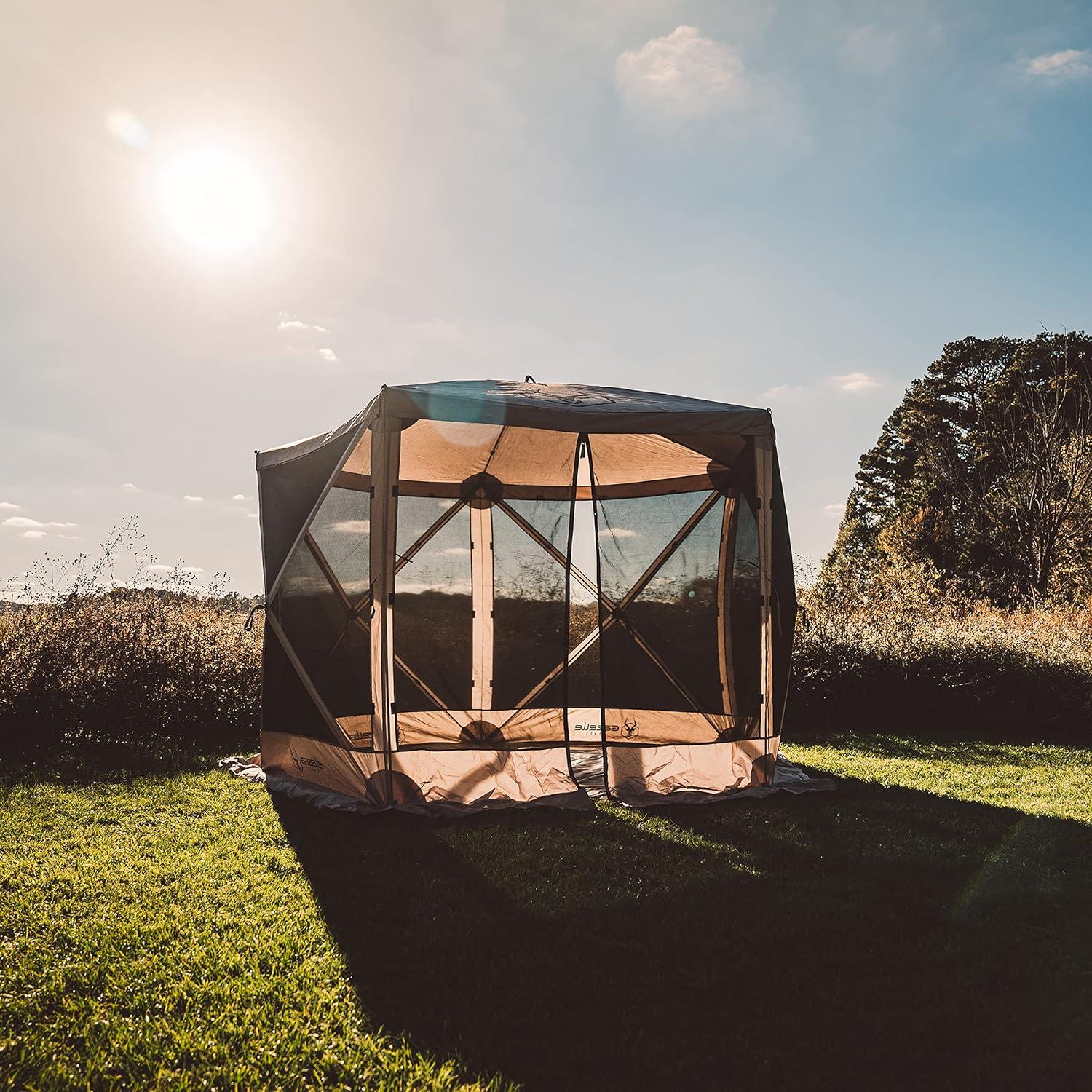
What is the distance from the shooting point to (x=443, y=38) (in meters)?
5.17

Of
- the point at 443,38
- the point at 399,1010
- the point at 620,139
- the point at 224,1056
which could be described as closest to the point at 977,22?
the point at 620,139

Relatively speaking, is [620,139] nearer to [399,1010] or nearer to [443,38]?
[443,38]

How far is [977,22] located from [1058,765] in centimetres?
560

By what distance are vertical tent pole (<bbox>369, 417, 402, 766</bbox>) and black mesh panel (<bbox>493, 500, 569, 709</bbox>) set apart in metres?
1.18

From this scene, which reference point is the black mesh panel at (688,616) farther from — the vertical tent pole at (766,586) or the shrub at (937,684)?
the shrub at (937,684)

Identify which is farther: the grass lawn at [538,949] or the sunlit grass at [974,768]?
the sunlit grass at [974,768]

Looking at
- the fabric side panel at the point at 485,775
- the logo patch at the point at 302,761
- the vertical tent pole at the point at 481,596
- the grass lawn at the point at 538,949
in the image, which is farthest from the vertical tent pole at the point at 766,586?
the logo patch at the point at 302,761

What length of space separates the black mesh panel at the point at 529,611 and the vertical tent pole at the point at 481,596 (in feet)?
0.29

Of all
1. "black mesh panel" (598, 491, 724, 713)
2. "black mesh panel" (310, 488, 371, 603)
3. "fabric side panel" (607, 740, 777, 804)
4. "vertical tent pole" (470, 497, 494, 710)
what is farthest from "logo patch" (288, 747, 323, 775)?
"black mesh panel" (598, 491, 724, 713)

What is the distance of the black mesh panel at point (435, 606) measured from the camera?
17.3ft

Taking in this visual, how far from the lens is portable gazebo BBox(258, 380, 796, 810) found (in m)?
4.59

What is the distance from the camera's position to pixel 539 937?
2824mm

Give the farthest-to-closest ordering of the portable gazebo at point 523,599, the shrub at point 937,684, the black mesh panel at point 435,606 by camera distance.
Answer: the shrub at point 937,684 < the black mesh panel at point 435,606 < the portable gazebo at point 523,599

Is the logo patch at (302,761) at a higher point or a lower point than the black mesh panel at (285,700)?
lower
